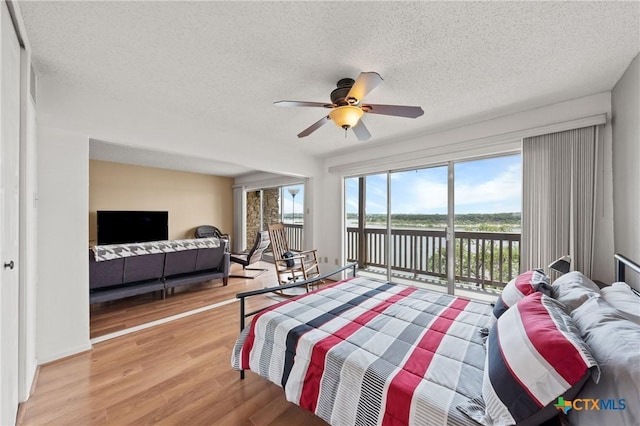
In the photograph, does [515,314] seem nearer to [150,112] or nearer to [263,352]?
[263,352]

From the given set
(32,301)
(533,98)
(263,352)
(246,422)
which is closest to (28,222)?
(32,301)

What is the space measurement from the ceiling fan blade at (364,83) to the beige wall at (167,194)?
5775mm

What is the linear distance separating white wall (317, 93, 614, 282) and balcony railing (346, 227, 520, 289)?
56 centimetres

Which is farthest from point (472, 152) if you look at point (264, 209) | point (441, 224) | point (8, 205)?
point (264, 209)

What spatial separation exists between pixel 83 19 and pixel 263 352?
91.1 inches

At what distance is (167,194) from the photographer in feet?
20.2

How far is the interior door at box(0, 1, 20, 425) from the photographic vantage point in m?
1.18

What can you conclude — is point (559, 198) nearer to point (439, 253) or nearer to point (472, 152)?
point (472, 152)

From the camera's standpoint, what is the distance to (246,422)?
152 cm

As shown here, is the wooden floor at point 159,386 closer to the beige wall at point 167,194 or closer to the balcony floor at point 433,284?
the balcony floor at point 433,284

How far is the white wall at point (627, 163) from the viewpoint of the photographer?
72.6 inches

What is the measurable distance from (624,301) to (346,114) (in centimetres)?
195

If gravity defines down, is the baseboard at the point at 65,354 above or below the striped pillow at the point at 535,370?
below

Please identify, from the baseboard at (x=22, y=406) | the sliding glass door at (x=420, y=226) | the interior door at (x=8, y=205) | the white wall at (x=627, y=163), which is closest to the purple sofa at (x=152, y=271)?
the baseboard at (x=22, y=406)
